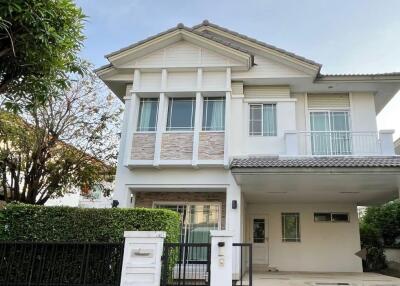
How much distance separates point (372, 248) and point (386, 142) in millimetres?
6591

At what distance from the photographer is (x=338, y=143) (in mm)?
13867

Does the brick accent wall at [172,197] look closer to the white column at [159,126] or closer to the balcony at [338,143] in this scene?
the white column at [159,126]

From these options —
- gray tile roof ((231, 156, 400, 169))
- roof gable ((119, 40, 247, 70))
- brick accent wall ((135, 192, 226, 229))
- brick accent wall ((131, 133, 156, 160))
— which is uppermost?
roof gable ((119, 40, 247, 70))

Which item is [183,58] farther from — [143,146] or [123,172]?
[123,172]

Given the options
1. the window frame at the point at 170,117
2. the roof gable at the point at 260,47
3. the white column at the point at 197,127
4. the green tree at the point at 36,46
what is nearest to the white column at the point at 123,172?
the window frame at the point at 170,117

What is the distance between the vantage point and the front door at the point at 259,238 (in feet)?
51.2

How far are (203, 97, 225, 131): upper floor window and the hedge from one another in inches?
179

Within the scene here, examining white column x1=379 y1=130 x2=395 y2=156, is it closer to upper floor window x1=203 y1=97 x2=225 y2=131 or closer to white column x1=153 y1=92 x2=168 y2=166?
upper floor window x1=203 y1=97 x2=225 y2=131

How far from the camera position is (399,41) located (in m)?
12.7

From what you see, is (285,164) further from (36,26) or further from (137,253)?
(36,26)

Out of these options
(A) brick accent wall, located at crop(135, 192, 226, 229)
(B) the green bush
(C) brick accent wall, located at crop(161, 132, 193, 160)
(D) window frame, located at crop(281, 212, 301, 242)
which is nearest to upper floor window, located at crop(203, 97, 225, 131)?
(C) brick accent wall, located at crop(161, 132, 193, 160)

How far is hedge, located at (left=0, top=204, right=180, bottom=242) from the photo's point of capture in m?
9.66

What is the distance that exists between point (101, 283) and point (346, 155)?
30.8ft

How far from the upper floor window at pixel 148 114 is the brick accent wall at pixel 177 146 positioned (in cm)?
83
